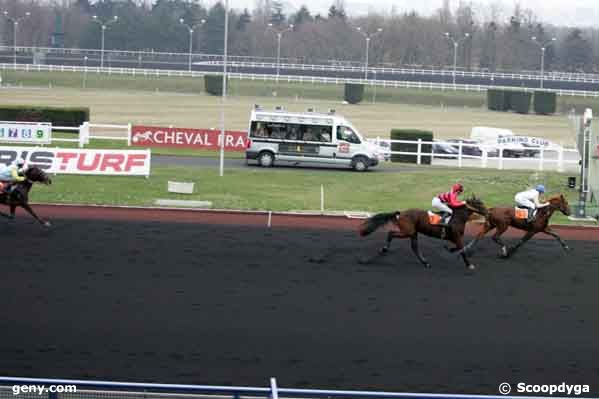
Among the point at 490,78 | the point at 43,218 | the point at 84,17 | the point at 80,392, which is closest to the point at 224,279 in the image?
the point at 43,218

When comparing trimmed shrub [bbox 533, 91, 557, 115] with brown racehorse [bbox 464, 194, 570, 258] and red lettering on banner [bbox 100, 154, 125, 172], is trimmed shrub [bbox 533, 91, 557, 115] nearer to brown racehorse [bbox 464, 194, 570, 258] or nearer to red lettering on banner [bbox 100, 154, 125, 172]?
red lettering on banner [bbox 100, 154, 125, 172]

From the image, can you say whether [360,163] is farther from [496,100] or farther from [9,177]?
[496,100]

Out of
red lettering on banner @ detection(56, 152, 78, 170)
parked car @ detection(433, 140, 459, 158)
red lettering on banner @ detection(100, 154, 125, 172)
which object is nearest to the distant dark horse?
red lettering on banner @ detection(56, 152, 78, 170)

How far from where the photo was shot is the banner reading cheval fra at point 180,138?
3688cm

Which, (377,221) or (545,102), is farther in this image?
(545,102)

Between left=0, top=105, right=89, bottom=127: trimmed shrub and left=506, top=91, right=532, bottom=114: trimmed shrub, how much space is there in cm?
→ 4138

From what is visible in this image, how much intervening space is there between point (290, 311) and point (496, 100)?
207ft

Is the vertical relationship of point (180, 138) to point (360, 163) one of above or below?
above

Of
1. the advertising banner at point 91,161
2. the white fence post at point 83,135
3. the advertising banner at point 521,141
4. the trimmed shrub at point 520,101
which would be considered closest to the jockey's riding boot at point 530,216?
the advertising banner at point 91,161

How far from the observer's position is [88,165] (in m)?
27.2

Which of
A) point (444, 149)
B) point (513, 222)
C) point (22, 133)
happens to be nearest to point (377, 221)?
point (513, 222)

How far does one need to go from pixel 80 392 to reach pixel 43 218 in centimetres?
1455

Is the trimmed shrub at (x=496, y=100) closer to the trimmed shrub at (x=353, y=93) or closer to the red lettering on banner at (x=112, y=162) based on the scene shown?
the trimmed shrub at (x=353, y=93)

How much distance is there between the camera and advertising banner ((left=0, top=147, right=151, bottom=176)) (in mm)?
26906
